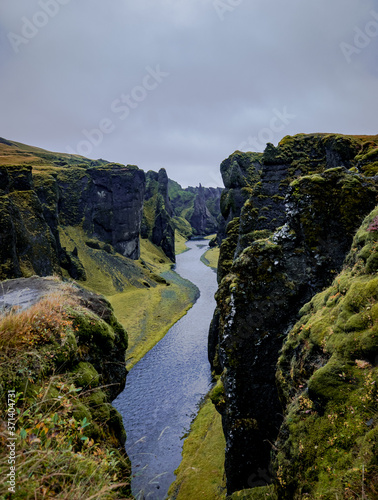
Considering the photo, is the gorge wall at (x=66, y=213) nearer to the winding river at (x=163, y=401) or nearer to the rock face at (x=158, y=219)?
the rock face at (x=158, y=219)

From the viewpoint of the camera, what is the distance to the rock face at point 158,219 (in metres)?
134

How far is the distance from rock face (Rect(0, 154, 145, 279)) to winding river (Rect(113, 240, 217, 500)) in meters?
23.3

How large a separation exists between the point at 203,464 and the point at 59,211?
83.2 meters

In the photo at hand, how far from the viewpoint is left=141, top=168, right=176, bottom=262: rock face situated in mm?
134500

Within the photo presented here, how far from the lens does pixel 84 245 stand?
263 ft

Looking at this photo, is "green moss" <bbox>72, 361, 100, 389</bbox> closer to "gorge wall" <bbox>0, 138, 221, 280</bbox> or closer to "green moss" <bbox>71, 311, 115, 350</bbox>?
"green moss" <bbox>71, 311, 115, 350</bbox>

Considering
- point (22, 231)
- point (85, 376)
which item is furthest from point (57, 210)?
point (85, 376)

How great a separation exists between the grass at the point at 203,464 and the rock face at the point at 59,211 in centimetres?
3120

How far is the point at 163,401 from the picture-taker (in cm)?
2802

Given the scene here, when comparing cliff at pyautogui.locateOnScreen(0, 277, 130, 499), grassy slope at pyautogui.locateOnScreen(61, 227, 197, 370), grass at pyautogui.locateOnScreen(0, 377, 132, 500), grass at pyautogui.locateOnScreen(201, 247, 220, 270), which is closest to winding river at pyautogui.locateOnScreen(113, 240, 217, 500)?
grassy slope at pyautogui.locateOnScreen(61, 227, 197, 370)

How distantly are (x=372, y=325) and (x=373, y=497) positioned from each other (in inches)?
141

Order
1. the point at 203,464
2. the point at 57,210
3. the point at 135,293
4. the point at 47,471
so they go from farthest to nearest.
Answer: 1. the point at 135,293
2. the point at 57,210
3. the point at 203,464
4. the point at 47,471

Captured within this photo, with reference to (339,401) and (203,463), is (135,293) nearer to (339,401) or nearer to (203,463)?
(203,463)

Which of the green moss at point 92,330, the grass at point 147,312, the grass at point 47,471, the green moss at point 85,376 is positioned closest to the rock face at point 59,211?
the grass at point 147,312
